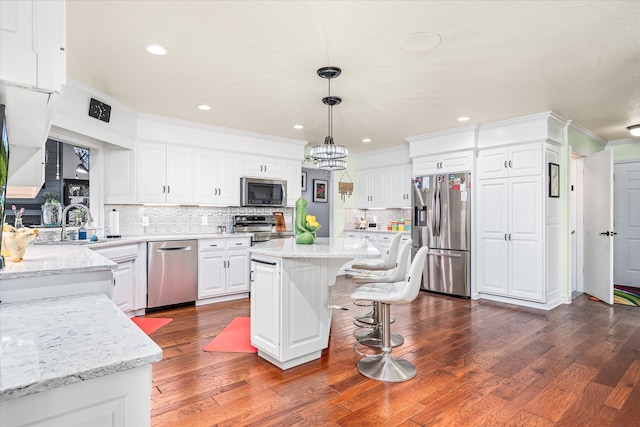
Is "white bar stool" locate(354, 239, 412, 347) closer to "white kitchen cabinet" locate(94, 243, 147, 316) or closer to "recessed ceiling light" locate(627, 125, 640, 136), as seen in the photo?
"white kitchen cabinet" locate(94, 243, 147, 316)

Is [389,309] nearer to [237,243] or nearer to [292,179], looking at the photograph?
[237,243]

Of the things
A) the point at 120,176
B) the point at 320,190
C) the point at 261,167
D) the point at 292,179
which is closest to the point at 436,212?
the point at 292,179

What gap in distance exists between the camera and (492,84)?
3365mm

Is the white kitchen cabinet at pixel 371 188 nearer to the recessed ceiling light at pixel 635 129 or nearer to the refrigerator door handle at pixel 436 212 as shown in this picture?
the refrigerator door handle at pixel 436 212

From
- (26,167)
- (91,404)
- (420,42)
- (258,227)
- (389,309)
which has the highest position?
(420,42)

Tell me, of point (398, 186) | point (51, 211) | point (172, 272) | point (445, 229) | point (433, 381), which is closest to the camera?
point (433, 381)

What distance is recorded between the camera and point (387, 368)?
261cm

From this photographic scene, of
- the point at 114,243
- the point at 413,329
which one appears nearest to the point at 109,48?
the point at 114,243

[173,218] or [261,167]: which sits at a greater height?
[261,167]

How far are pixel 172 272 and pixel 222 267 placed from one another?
662mm

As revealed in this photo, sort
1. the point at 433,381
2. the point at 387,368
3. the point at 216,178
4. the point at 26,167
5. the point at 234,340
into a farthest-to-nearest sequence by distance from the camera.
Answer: the point at 216,178, the point at 234,340, the point at 387,368, the point at 433,381, the point at 26,167

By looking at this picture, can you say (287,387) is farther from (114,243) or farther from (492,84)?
(492,84)

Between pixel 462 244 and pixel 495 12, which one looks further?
pixel 462 244

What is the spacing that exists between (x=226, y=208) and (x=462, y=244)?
143 inches
